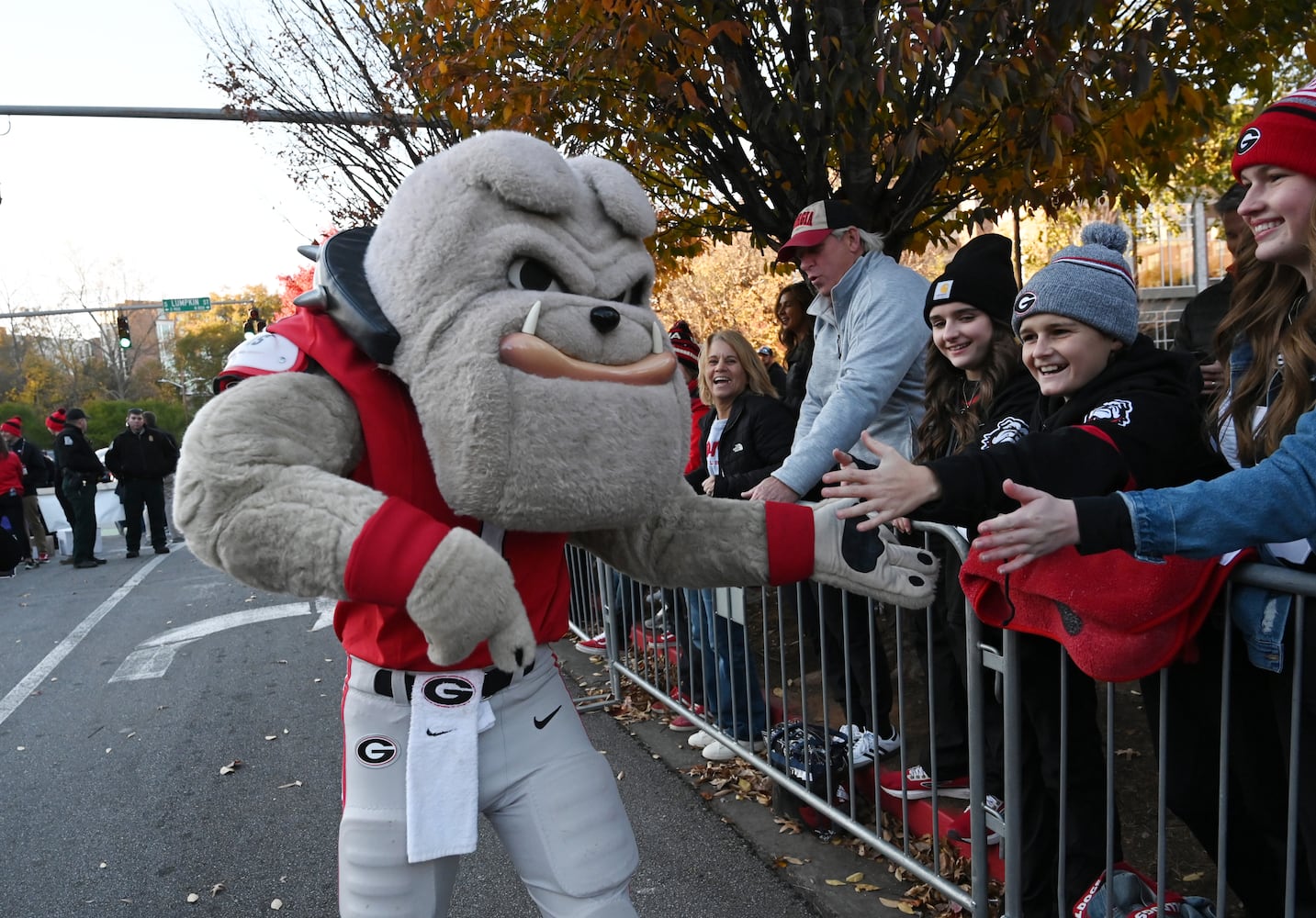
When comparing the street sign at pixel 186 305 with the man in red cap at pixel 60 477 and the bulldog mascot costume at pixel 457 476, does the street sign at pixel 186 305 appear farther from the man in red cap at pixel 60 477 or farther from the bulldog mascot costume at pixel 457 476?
the bulldog mascot costume at pixel 457 476

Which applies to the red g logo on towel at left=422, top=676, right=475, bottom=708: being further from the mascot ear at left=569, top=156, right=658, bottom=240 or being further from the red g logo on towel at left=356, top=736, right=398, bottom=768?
the mascot ear at left=569, top=156, right=658, bottom=240

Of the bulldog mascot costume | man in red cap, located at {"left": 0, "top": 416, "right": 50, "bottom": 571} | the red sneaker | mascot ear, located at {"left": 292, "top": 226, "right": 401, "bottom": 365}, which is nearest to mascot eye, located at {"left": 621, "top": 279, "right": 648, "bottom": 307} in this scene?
the bulldog mascot costume

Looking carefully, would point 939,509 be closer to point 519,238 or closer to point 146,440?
point 519,238

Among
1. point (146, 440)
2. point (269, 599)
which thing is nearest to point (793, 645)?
point (269, 599)

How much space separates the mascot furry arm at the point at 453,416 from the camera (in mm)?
1754

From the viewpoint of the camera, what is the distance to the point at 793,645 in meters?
5.84

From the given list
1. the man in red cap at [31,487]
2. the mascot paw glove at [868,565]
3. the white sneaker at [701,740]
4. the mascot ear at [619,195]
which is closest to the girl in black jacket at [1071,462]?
the mascot paw glove at [868,565]

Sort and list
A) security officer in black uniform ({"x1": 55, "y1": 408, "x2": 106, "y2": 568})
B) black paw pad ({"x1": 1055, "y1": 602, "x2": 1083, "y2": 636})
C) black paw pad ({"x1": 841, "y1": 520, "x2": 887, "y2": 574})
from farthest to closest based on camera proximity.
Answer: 1. security officer in black uniform ({"x1": 55, "y1": 408, "x2": 106, "y2": 568})
2. black paw pad ({"x1": 841, "y1": 520, "x2": 887, "y2": 574})
3. black paw pad ({"x1": 1055, "y1": 602, "x2": 1083, "y2": 636})

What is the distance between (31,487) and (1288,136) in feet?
51.9

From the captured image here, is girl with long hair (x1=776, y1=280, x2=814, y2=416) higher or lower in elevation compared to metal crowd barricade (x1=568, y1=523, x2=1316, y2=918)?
higher

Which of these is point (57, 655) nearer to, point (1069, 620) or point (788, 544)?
point (788, 544)

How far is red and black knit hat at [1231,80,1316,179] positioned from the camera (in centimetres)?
187

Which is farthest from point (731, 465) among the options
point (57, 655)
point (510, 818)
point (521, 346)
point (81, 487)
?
point (81, 487)

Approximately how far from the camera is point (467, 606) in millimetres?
1732
